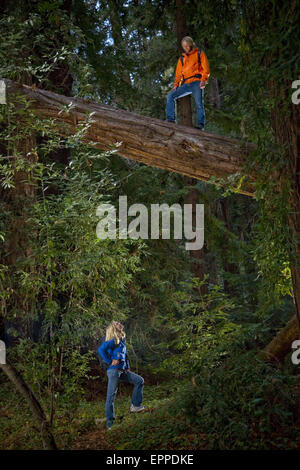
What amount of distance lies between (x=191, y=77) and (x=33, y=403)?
17.8ft

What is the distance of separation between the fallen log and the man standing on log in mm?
983

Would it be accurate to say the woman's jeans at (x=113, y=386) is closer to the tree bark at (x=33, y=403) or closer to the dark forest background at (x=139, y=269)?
the dark forest background at (x=139, y=269)

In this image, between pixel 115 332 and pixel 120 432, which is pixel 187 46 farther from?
pixel 120 432

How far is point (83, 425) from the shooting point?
5.79 m

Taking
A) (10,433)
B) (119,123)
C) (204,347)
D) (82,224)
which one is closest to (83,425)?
(10,433)

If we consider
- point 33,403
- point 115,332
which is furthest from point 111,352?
point 33,403

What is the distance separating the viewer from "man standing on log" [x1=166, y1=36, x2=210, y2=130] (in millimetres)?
6594

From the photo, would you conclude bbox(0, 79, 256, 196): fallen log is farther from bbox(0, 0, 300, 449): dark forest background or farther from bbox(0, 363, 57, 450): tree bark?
bbox(0, 363, 57, 450): tree bark

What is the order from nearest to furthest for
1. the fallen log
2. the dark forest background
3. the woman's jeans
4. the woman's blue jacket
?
the dark forest background → the fallen log → the woman's jeans → the woman's blue jacket

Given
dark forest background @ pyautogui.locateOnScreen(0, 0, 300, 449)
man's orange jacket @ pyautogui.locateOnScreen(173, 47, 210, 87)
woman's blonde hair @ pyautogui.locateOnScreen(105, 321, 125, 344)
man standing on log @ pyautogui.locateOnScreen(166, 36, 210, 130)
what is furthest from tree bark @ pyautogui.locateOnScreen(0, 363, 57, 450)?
man's orange jacket @ pyautogui.locateOnScreen(173, 47, 210, 87)
